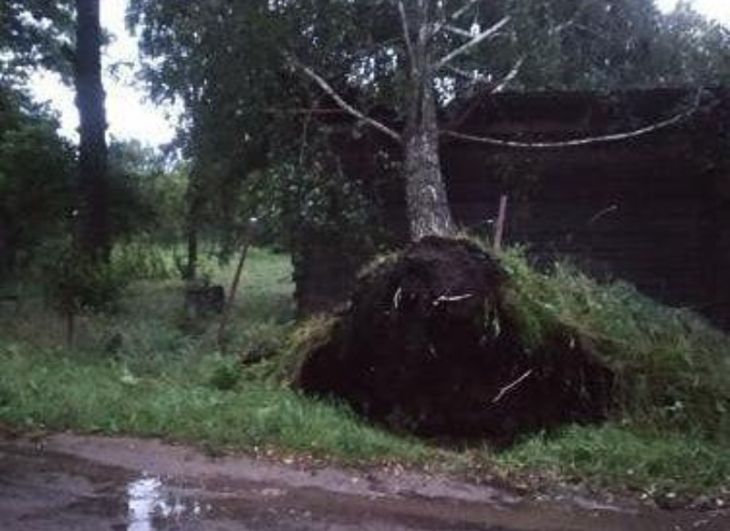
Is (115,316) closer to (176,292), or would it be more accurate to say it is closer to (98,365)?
(98,365)

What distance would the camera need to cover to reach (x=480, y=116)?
636 inches

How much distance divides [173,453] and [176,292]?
543 inches

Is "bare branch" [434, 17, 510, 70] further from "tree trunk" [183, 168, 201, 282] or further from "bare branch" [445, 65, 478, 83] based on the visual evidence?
"tree trunk" [183, 168, 201, 282]

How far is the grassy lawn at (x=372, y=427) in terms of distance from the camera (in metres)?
8.45

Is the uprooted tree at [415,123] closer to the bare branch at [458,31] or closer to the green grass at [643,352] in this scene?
the bare branch at [458,31]

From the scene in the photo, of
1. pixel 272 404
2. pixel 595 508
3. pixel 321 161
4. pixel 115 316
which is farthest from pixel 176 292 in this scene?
pixel 595 508

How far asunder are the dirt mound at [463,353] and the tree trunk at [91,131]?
35.7ft

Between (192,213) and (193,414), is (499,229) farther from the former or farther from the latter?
(192,213)

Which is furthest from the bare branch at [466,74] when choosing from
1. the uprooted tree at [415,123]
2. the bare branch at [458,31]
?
the bare branch at [458,31]

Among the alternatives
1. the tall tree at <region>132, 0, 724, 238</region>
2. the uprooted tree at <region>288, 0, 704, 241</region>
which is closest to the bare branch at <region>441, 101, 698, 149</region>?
the uprooted tree at <region>288, 0, 704, 241</region>

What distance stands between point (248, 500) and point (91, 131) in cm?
1475

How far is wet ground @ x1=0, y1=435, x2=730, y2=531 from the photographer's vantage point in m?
6.68

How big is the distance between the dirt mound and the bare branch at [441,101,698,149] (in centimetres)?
604

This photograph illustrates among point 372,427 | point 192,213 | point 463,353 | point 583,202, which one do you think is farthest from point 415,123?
point 192,213
